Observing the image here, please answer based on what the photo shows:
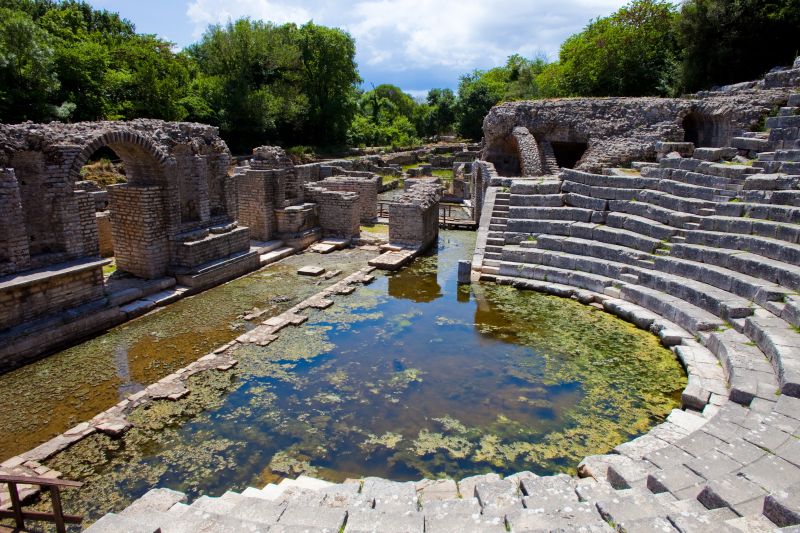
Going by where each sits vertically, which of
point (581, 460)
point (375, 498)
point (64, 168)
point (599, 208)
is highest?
point (64, 168)

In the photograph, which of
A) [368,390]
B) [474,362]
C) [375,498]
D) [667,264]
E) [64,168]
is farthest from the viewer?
[667,264]

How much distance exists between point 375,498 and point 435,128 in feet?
162

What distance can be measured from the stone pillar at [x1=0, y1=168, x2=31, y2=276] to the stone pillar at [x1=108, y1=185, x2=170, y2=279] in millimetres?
2408

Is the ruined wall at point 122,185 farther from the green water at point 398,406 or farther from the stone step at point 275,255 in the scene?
the green water at point 398,406

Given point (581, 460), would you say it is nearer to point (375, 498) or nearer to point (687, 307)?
point (375, 498)

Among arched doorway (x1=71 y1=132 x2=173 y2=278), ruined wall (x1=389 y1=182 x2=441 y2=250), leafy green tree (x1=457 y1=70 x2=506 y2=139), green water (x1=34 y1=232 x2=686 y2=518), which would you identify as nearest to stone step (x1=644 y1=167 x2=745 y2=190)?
green water (x1=34 y1=232 x2=686 y2=518)

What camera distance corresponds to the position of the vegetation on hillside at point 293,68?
21.0m

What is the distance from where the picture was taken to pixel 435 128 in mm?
51312

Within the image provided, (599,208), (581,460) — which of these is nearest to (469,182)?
(599,208)

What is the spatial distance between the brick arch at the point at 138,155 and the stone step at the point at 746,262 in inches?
428

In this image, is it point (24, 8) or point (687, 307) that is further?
point (24, 8)

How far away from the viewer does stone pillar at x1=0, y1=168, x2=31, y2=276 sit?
26.6 ft

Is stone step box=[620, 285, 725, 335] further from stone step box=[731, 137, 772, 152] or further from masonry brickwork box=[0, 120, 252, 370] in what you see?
masonry brickwork box=[0, 120, 252, 370]

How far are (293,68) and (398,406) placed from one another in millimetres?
37973
